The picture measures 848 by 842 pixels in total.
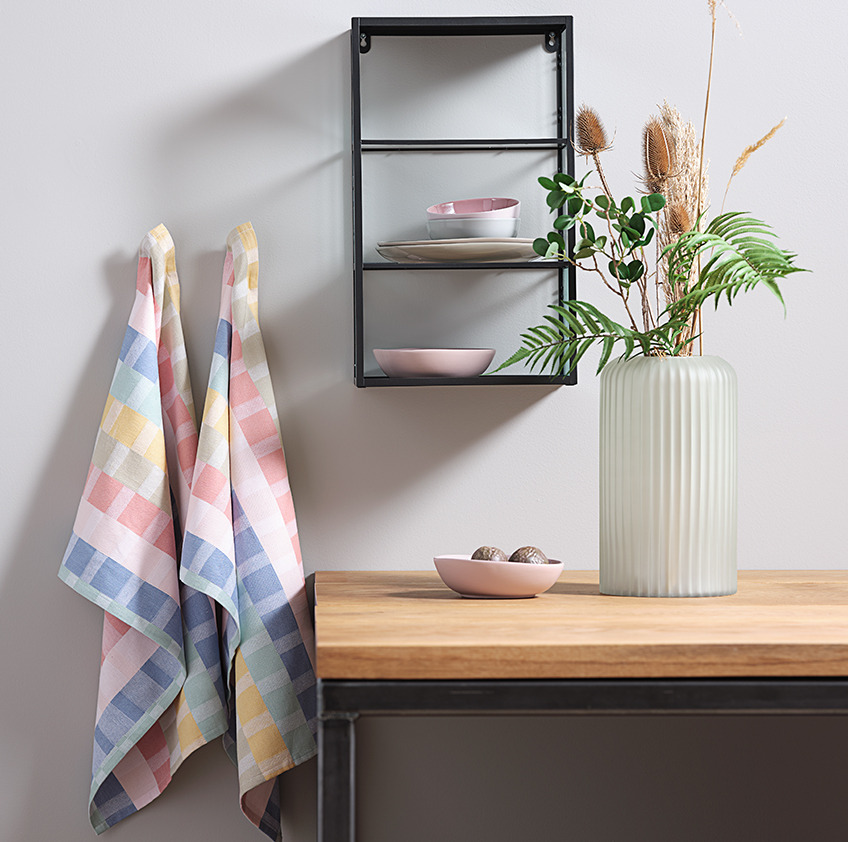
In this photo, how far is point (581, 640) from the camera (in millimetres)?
887

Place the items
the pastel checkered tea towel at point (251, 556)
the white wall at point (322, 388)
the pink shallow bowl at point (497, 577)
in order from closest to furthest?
the pink shallow bowl at point (497, 577)
the pastel checkered tea towel at point (251, 556)
the white wall at point (322, 388)

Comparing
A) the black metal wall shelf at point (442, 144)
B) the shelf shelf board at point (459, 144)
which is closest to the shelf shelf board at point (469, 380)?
the black metal wall shelf at point (442, 144)

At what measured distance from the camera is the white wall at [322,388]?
1.41m

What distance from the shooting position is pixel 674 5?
1464 mm

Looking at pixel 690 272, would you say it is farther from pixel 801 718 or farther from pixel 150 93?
pixel 150 93

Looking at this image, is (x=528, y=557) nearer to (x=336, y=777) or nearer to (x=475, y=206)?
(x=336, y=777)

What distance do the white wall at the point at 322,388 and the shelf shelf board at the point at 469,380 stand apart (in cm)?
12

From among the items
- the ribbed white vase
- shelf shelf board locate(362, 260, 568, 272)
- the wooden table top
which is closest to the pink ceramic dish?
shelf shelf board locate(362, 260, 568, 272)

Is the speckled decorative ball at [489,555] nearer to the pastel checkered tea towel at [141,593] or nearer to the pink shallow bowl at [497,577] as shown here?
the pink shallow bowl at [497,577]

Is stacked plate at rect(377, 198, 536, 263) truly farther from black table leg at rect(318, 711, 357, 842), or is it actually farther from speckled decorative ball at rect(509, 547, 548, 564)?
black table leg at rect(318, 711, 357, 842)

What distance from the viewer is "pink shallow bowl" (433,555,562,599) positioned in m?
1.12

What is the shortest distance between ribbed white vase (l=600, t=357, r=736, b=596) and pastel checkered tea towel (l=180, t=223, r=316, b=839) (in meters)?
0.46

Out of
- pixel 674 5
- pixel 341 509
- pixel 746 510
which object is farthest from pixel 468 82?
pixel 746 510

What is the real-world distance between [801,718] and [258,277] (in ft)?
3.65
